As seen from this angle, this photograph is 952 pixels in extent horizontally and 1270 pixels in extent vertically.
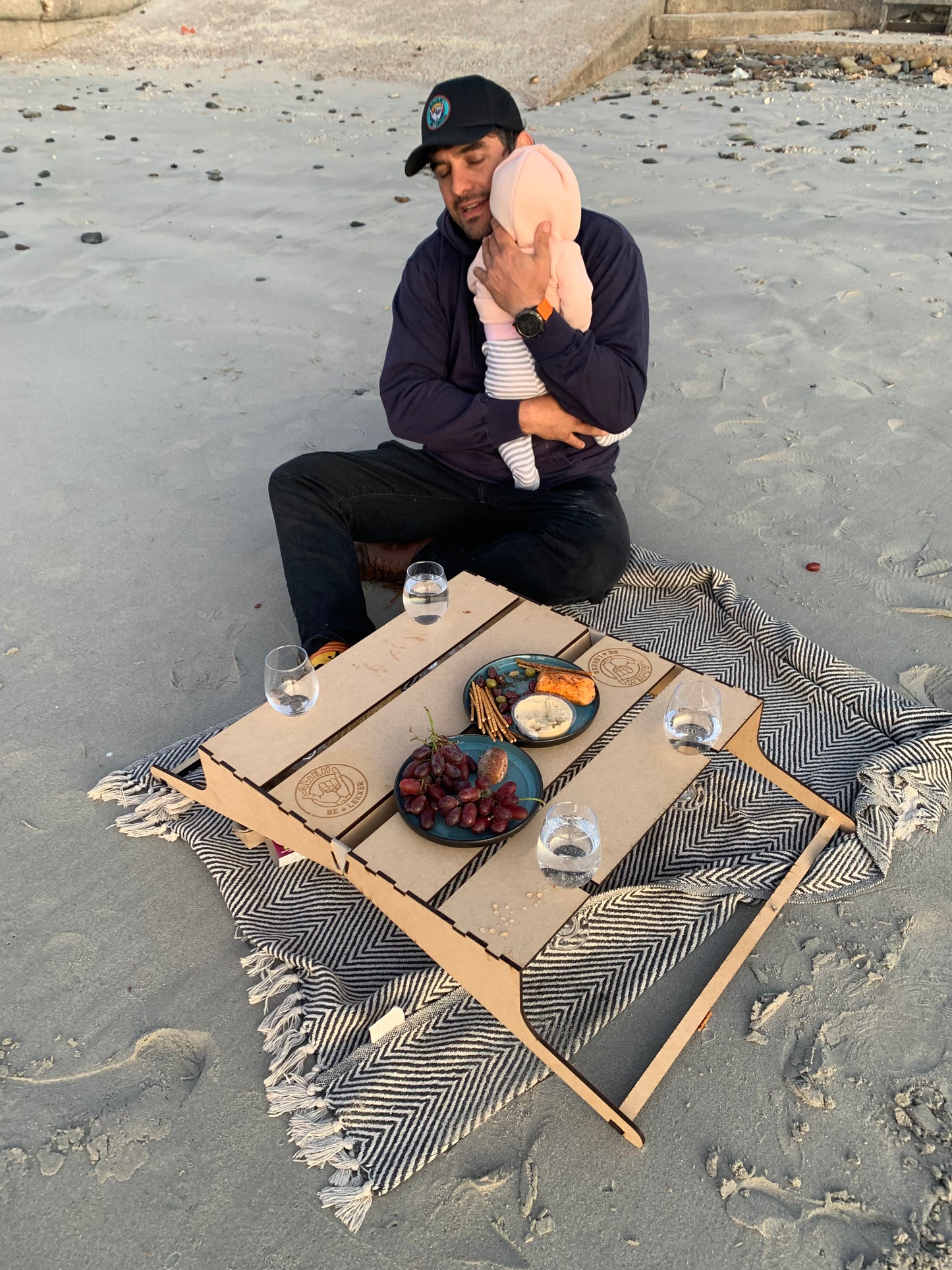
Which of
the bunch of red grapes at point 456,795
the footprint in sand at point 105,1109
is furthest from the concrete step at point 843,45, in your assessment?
the footprint in sand at point 105,1109

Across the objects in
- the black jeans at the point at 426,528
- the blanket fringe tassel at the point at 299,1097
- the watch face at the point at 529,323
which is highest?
the watch face at the point at 529,323

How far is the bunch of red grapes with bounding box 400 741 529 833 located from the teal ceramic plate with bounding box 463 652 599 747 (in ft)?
0.70

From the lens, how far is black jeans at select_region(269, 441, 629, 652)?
3109mm

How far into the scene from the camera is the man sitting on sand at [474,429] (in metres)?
2.92

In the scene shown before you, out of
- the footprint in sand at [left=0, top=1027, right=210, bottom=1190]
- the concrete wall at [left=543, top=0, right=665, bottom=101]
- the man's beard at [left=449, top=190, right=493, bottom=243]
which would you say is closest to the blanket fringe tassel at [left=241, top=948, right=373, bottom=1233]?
the footprint in sand at [left=0, top=1027, right=210, bottom=1190]

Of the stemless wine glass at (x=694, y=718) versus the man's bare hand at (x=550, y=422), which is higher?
the man's bare hand at (x=550, y=422)

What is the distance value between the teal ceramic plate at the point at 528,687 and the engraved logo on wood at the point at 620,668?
0.06 meters

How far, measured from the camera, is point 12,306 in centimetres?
549

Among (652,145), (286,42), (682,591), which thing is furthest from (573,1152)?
(286,42)

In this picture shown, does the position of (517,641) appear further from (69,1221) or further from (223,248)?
Result: (223,248)

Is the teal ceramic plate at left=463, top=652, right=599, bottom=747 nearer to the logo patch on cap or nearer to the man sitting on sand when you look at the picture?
the man sitting on sand

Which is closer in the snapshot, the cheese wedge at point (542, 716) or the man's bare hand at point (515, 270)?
the cheese wedge at point (542, 716)

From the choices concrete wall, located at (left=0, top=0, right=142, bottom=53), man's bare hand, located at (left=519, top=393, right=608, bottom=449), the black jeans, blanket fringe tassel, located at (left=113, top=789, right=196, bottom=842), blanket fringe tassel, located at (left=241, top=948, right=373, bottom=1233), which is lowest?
blanket fringe tassel, located at (left=241, top=948, right=373, bottom=1233)

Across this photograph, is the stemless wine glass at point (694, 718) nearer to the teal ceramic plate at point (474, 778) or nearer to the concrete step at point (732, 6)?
the teal ceramic plate at point (474, 778)
